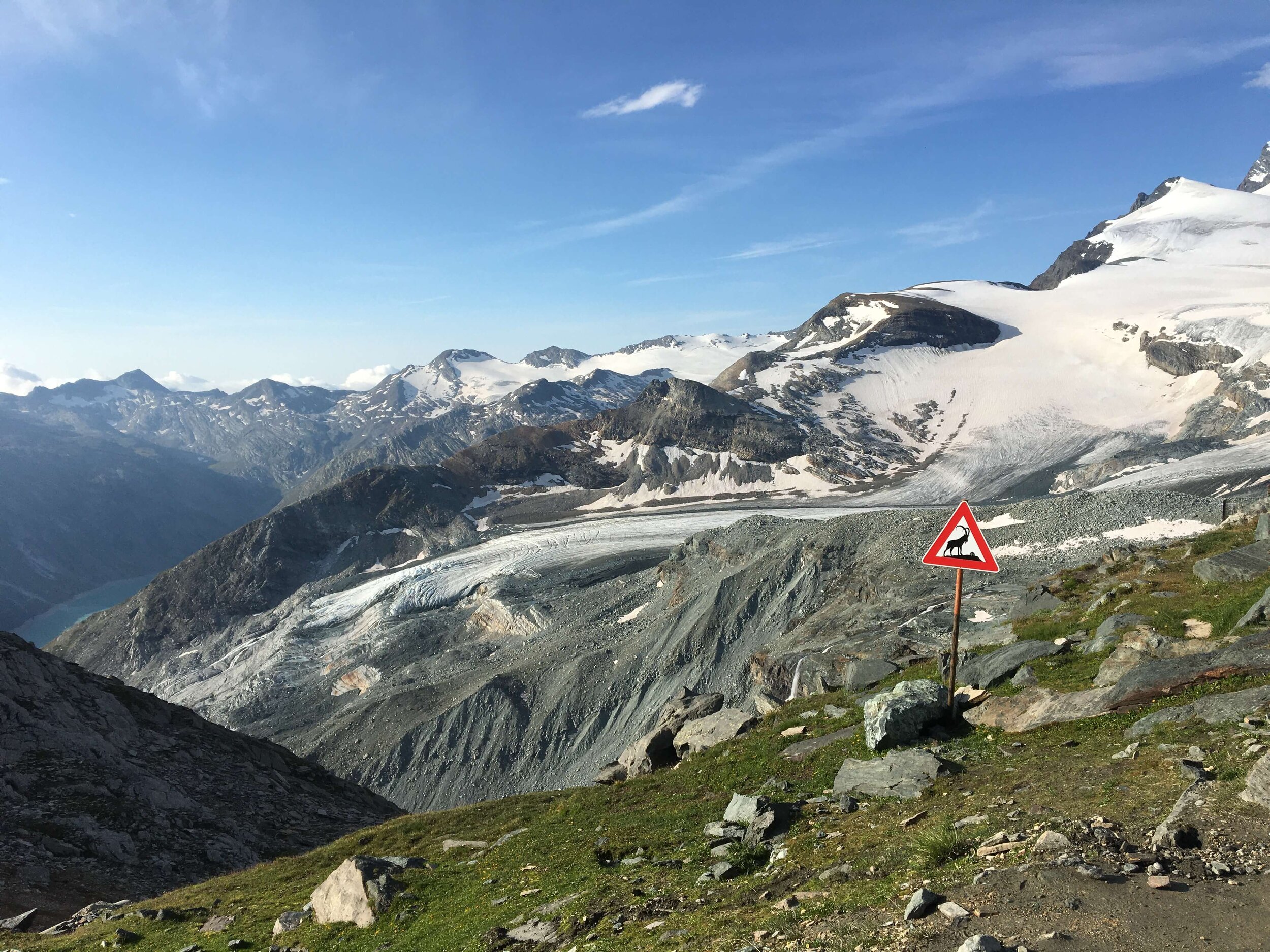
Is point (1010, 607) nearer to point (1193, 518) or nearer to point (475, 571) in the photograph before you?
point (1193, 518)

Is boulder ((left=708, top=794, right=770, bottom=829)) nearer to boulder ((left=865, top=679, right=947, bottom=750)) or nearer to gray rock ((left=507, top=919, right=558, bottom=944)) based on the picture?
boulder ((left=865, top=679, right=947, bottom=750))

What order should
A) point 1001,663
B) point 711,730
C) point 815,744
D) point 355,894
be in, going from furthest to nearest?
point 711,730 → point 1001,663 → point 815,744 → point 355,894

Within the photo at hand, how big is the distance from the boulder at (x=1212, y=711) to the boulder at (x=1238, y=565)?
33.5ft

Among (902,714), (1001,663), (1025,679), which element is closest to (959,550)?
(902,714)

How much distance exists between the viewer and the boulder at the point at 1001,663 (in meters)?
17.5

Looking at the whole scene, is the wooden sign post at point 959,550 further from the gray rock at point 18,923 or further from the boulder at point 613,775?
the gray rock at point 18,923

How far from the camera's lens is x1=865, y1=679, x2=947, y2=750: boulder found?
1495 centimetres

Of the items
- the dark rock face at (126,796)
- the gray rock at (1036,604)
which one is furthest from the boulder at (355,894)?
the gray rock at (1036,604)

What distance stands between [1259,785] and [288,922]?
53.9 ft

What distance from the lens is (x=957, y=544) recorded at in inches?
596

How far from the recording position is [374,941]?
13.1 m

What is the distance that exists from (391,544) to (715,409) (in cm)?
9004

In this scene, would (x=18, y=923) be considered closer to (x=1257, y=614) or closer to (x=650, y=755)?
(x=650, y=755)

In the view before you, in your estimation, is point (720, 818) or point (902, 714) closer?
point (720, 818)
